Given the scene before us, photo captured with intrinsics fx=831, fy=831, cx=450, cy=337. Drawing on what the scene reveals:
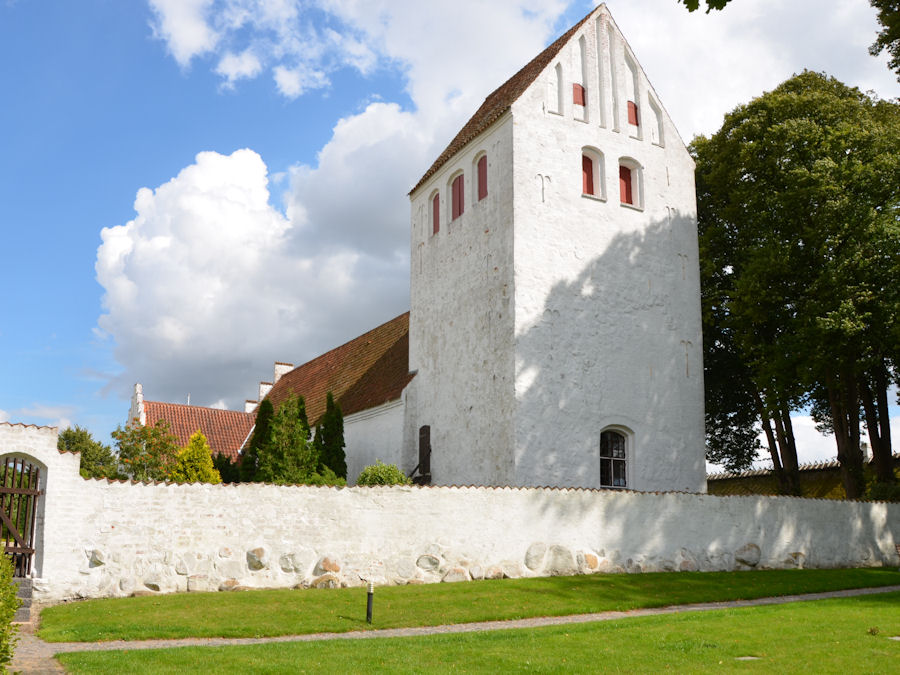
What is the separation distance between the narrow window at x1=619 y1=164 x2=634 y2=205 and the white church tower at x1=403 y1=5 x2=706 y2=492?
0.13 feet

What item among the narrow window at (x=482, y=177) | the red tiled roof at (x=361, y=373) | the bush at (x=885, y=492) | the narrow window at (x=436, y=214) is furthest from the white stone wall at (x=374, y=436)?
the bush at (x=885, y=492)

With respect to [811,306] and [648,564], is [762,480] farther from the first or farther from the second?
[648,564]

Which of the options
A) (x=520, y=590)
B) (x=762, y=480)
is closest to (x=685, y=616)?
(x=520, y=590)

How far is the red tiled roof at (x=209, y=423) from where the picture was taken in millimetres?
37000

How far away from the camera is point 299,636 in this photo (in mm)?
11250

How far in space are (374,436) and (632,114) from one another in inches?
499

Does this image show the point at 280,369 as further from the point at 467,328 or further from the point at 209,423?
the point at 467,328

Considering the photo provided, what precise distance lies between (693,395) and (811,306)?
13.2 feet

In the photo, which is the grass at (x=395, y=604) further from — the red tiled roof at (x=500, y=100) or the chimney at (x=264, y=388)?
the chimney at (x=264, y=388)

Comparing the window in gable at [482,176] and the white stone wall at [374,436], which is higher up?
the window in gable at [482,176]

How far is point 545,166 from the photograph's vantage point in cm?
2223

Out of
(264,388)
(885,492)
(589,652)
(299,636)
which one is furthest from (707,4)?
(264,388)

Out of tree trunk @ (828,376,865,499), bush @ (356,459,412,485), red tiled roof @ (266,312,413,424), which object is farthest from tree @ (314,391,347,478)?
tree trunk @ (828,376,865,499)

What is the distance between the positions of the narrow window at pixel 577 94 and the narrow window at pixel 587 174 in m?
1.54
